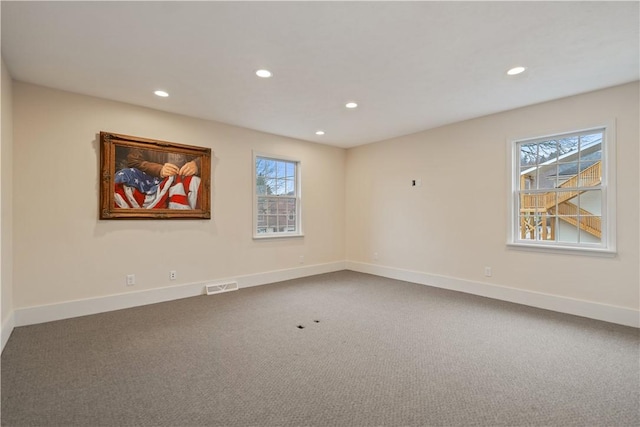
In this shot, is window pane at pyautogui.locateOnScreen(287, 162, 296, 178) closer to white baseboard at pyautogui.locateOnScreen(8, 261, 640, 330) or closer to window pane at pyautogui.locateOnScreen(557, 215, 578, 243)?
white baseboard at pyautogui.locateOnScreen(8, 261, 640, 330)

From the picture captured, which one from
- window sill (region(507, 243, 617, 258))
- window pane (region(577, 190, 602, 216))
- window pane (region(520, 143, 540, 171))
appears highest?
window pane (region(520, 143, 540, 171))

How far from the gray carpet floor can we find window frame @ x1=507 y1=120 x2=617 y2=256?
2.65ft

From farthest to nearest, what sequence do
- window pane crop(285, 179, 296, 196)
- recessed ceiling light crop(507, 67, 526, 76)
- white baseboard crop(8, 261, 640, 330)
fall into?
1. window pane crop(285, 179, 296, 196)
2. white baseboard crop(8, 261, 640, 330)
3. recessed ceiling light crop(507, 67, 526, 76)

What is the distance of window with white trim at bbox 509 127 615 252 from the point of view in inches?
138

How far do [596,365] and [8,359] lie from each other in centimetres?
469

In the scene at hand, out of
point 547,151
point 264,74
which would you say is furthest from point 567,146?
point 264,74

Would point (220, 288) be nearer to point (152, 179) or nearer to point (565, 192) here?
point (152, 179)

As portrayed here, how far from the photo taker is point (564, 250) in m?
3.70

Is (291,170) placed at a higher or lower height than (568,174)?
higher

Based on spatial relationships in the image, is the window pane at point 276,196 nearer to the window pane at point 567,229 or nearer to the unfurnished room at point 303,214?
the unfurnished room at point 303,214

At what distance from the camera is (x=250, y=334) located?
301 centimetres

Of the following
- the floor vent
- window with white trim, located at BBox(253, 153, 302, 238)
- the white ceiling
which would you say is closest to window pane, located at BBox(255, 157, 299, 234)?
window with white trim, located at BBox(253, 153, 302, 238)

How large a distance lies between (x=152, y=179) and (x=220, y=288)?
1831mm

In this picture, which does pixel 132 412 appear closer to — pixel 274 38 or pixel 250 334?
pixel 250 334
